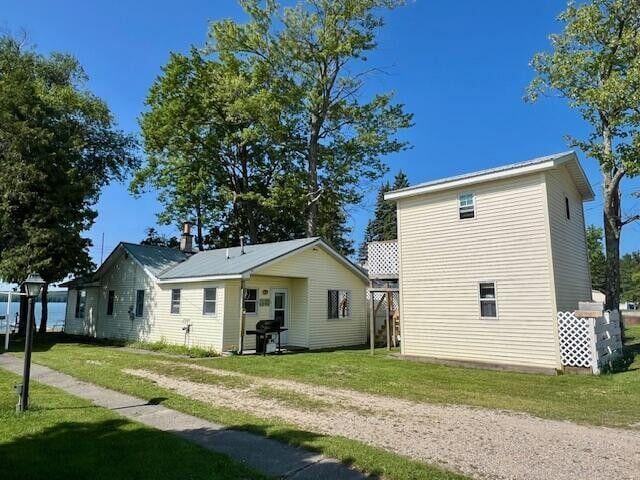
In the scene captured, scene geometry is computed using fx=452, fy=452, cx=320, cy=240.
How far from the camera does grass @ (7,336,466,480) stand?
4.64 meters

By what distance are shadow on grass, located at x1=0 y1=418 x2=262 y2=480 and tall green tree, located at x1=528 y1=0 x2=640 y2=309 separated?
1719 cm

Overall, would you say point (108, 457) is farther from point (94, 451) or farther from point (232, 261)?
point (232, 261)

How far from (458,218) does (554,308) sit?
3.75 metres

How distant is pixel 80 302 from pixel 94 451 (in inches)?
864

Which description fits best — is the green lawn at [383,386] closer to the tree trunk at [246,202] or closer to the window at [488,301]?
the window at [488,301]

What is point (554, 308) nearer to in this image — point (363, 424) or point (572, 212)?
point (572, 212)

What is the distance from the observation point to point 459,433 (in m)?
6.04

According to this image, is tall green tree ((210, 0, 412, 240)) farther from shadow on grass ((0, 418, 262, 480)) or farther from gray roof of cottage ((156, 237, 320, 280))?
shadow on grass ((0, 418, 262, 480))

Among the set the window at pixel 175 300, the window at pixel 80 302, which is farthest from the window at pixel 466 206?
the window at pixel 80 302

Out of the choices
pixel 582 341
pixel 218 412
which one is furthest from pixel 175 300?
pixel 582 341

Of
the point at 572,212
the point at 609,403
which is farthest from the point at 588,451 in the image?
the point at 572,212

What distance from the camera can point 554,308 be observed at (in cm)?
1173

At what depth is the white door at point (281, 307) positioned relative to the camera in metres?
17.4

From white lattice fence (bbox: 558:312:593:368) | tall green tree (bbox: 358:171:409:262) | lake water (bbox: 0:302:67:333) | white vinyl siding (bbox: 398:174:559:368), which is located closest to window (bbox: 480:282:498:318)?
white vinyl siding (bbox: 398:174:559:368)
